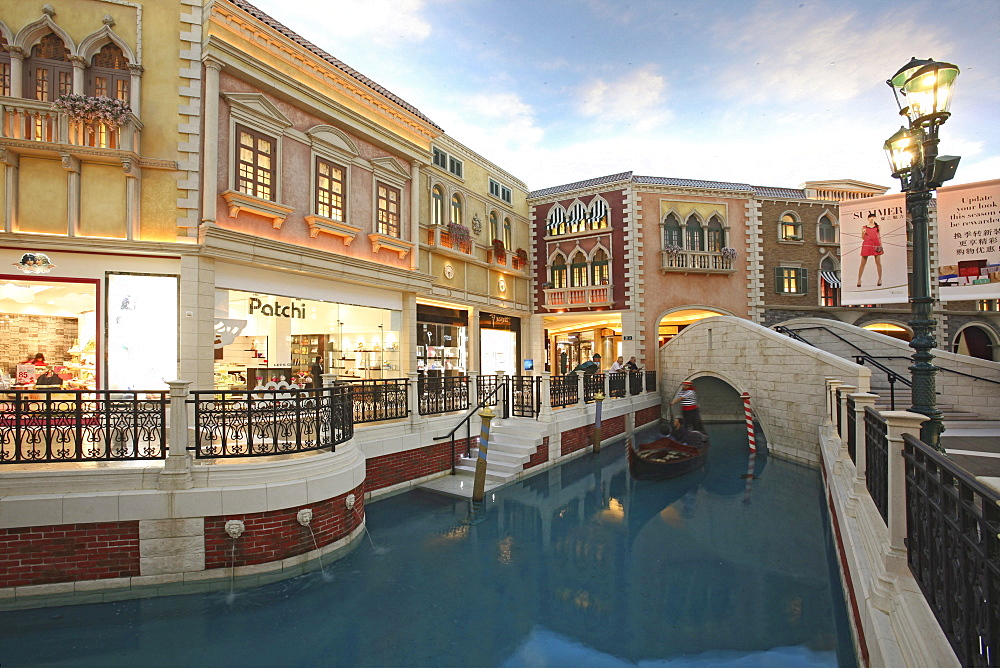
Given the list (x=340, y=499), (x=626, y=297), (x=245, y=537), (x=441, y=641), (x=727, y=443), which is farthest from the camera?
(x=626, y=297)

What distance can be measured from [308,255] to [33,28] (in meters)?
5.56

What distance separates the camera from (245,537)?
18.3 ft

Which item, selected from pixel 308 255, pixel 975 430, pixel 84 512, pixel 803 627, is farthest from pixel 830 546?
pixel 308 255

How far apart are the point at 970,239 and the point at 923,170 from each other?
1.66 meters

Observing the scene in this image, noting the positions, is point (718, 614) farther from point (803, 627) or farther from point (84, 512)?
point (84, 512)

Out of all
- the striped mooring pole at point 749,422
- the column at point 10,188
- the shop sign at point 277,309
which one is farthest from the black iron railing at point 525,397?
the column at point 10,188

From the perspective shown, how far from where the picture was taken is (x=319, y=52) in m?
10.9

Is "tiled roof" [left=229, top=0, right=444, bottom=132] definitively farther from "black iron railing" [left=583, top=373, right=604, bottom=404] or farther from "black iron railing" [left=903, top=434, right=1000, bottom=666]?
"black iron railing" [left=903, top=434, right=1000, bottom=666]

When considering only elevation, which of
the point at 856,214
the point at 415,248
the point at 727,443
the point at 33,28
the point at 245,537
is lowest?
the point at 727,443

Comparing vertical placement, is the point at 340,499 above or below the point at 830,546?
above

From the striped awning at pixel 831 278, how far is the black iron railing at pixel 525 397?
49.2 feet

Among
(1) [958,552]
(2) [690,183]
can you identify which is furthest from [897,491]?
Answer: (2) [690,183]

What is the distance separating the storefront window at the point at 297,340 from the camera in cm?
949

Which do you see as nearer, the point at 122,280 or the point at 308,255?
the point at 122,280
